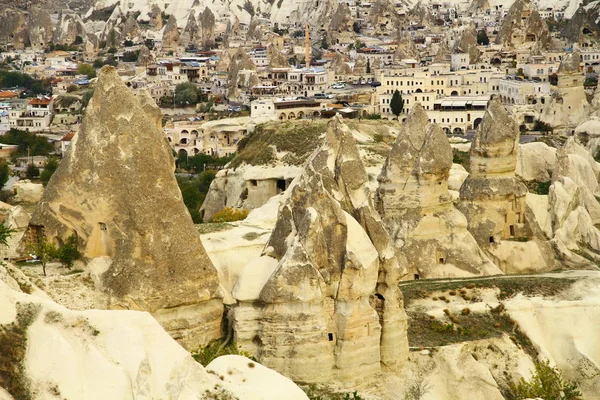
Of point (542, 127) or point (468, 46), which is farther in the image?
point (468, 46)

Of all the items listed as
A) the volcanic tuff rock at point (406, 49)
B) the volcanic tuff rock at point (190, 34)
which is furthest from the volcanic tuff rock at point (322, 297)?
the volcanic tuff rock at point (190, 34)

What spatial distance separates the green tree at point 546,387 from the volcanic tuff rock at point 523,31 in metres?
91.8

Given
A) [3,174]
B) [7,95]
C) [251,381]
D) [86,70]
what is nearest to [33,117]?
[7,95]

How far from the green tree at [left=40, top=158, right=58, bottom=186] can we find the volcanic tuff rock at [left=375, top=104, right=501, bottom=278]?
33003 mm

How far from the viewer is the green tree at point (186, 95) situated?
101 metres

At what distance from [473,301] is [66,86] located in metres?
90.6

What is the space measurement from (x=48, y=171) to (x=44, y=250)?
44226 mm

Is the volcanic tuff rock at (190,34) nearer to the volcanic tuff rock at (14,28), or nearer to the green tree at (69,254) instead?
the volcanic tuff rock at (14,28)

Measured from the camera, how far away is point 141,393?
50.6ft

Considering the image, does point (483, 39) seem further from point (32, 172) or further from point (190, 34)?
point (32, 172)

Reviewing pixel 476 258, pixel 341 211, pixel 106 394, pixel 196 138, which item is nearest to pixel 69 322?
pixel 106 394

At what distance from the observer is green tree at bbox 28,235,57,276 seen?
1987cm

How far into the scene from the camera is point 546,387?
2111cm

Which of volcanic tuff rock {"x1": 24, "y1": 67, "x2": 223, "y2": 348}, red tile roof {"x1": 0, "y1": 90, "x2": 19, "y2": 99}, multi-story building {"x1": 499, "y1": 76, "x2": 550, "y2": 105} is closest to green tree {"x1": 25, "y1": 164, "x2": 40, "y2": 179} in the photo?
multi-story building {"x1": 499, "y1": 76, "x2": 550, "y2": 105}
